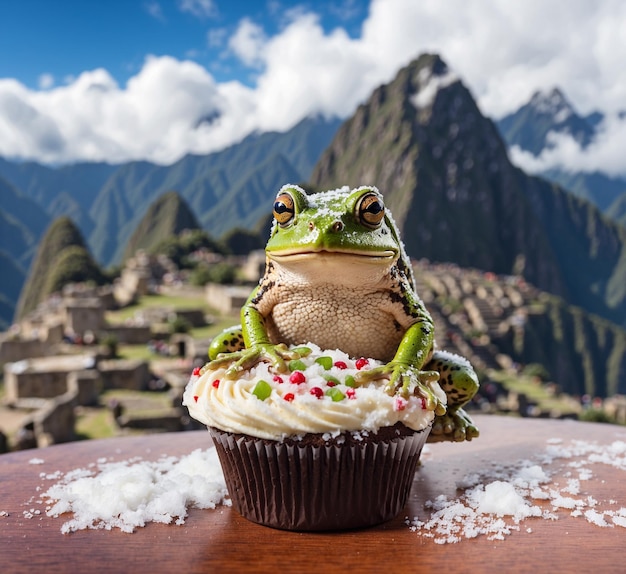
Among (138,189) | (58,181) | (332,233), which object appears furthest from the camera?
(58,181)

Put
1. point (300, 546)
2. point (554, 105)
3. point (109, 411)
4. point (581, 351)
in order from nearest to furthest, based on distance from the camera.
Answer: point (300, 546) < point (109, 411) < point (581, 351) < point (554, 105)

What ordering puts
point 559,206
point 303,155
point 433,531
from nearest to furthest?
point 433,531
point 303,155
point 559,206

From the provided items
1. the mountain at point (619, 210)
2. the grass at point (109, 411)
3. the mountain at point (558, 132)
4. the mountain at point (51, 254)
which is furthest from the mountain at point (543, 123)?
the grass at point (109, 411)

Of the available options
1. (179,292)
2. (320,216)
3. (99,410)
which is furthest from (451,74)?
(320,216)

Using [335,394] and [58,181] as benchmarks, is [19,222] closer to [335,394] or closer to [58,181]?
[58,181]

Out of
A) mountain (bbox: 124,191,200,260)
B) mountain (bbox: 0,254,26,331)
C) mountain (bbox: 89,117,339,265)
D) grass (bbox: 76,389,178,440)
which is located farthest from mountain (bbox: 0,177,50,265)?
grass (bbox: 76,389,178,440)

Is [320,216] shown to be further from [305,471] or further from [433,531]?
[433,531]

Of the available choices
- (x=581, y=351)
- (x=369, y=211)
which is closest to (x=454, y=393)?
(x=369, y=211)
